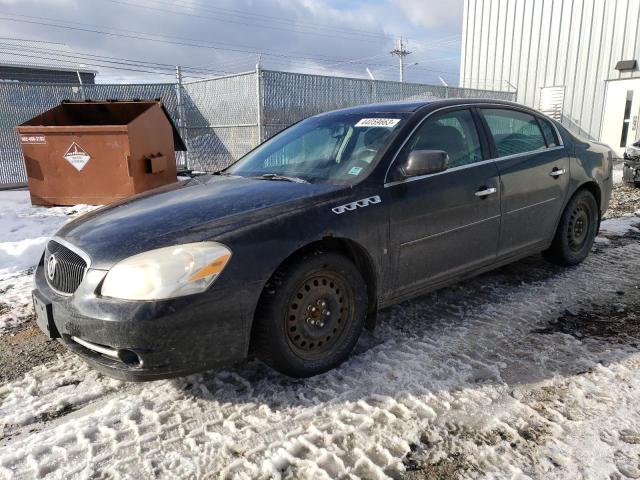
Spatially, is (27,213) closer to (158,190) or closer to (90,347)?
(158,190)

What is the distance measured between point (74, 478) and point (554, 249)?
4159mm

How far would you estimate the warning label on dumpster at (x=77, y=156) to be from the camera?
763 cm

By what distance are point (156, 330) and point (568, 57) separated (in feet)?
61.2

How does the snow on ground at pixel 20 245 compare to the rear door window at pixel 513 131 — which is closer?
the rear door window at pixel 513 131

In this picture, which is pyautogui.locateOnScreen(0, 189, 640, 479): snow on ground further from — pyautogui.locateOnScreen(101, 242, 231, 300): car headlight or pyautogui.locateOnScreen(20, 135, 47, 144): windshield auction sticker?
pyautogui.locateOnScreen(20, 135, 47, 144): windshield auction sticker

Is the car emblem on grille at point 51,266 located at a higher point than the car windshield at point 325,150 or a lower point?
lower

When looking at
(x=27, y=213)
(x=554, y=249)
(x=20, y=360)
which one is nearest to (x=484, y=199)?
(x=554, y=249)

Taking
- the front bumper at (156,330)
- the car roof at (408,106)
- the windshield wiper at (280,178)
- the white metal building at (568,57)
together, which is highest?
the white metal building at (568,57)

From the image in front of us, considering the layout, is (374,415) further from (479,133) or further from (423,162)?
(479,133)

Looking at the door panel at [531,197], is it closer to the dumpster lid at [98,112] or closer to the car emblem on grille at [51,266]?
the car emblem on grille at [51,266]

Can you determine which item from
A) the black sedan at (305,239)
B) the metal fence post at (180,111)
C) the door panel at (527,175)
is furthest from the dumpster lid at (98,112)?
the door panel at (527,175)

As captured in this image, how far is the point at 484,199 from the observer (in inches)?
138

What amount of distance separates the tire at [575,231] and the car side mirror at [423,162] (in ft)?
6.65

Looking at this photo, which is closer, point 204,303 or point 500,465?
point 500,465
